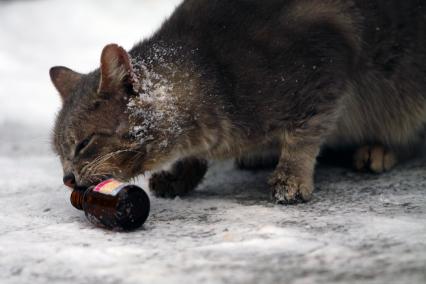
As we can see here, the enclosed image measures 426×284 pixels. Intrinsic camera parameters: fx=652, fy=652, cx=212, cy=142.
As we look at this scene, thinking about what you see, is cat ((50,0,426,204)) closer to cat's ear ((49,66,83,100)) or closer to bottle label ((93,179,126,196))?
cat's ear ((49,66,83,100))

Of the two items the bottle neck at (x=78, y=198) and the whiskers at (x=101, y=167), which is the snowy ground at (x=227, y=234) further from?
the whiskers at (x=101, y=167)

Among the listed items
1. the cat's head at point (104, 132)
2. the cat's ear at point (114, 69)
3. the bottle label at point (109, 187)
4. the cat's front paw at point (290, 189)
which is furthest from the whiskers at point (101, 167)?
the cat's front paw at point (290, 189)

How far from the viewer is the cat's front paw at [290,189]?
2617mm

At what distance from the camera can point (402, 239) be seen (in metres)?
1.98

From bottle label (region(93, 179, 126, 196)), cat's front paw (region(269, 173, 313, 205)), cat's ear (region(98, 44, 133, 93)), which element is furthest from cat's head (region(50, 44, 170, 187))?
cat's front paw (region(269, 173, 313, 205))

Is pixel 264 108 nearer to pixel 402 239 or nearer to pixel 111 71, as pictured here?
pixel 111 71

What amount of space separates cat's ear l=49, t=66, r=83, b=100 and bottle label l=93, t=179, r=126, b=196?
2.22 feet

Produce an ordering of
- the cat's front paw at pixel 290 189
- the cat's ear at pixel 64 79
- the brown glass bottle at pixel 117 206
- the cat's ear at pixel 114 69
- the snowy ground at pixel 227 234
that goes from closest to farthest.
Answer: the snowy ground at pixel 227 234 < the brown glass bottle at pixel 117 206 < the cat's ear at pixel 114 69 < the cat's front paw at pixel 290 189 < the cat's ear at pixel 64 79

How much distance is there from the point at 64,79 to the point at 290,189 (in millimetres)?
1122

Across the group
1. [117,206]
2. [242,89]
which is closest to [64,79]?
[242,89]

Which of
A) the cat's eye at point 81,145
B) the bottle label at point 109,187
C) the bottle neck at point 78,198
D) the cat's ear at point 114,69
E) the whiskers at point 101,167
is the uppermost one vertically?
the cat's ear at point 114,69

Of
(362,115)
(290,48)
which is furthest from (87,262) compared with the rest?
(362,115)

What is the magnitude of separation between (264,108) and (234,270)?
3.35ft

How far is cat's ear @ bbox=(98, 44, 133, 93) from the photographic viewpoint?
2441 millimetres
